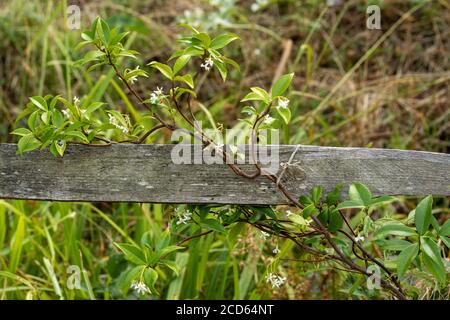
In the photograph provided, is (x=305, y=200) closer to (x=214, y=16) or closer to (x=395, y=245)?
(x=395, y=245)

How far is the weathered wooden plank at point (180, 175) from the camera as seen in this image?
4.76 ft

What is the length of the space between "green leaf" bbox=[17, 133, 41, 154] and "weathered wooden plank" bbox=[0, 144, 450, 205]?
0.23ft

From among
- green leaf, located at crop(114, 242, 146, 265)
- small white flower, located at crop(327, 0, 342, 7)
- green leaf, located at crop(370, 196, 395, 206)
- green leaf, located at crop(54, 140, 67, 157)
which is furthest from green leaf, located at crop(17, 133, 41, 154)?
small white flower, located at crop(327, 0, 342, 7)

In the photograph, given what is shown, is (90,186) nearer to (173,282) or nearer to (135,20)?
(173,282)

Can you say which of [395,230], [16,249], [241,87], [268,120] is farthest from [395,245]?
[241,87]

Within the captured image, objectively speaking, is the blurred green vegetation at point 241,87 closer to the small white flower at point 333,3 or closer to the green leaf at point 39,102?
the small white flower at point 333,3

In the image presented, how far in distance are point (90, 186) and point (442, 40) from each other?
2.77 m

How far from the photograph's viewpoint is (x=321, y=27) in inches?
150

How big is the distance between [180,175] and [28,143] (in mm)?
331

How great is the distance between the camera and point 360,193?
1.37 meters

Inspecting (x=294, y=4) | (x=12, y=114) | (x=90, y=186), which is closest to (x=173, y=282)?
(x=90, y=186)

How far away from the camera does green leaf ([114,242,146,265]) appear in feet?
4.45

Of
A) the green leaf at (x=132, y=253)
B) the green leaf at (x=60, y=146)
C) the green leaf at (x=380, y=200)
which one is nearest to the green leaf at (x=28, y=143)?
the green leaf at (x=60, y=146)

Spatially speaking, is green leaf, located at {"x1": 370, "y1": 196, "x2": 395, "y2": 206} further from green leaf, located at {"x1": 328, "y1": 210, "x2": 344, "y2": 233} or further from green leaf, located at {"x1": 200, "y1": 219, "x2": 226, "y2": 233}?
green leaf, located at {"x1": 200, "y1": 219, "x2": 226, "y2": 233}
